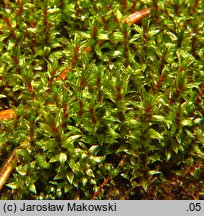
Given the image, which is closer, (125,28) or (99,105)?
(99,105)

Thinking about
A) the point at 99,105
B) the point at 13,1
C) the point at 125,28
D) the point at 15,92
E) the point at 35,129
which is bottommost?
the point at 35,129

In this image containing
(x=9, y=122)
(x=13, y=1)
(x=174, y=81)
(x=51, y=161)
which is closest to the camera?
(x=51, y=161)

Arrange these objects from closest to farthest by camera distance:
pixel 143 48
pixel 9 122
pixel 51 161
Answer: pixel 51 161, pixel 9 122, pixel 143 48

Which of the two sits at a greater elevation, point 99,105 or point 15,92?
point 15,92

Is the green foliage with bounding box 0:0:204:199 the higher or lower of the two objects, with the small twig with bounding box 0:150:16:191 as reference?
higher

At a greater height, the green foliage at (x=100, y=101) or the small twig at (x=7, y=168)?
the green foliage at (x=100, y=101)

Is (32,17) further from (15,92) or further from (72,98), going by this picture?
(72,98)

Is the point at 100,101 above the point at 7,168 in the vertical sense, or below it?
above

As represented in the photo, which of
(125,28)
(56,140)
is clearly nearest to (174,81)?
(125,28)
